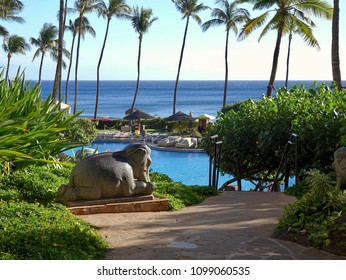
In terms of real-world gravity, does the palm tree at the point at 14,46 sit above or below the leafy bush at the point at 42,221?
above

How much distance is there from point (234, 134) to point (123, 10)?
33.3m

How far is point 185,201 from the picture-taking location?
771 centimetres

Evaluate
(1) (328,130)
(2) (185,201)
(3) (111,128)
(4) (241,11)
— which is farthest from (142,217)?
(4) (241,11)

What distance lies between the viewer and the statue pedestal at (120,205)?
22.1 feet

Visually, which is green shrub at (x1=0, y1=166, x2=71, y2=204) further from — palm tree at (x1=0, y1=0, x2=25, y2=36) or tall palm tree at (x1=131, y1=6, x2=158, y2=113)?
tall palm tree at (x1=131, y1=6, x2=158, y2=113)

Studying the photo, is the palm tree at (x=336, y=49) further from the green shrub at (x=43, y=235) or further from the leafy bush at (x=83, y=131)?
the green shrub at (x=43, y=235)

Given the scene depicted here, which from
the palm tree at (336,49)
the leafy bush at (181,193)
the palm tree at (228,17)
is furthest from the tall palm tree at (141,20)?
the leafy bush at (181,193)

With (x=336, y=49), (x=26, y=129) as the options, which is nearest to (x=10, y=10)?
(x=336, y=49)

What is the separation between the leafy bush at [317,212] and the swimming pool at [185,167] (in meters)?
11.6

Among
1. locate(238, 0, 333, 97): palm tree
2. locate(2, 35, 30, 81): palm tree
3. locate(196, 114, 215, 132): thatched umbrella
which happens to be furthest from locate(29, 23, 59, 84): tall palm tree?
locate(238, 0, 333, 97): palm tree

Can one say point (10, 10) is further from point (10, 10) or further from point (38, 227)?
point (38, 227)

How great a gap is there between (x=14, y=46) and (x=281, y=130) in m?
42.5

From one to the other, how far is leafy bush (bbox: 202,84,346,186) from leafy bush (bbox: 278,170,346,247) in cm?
371

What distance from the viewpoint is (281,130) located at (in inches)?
412
